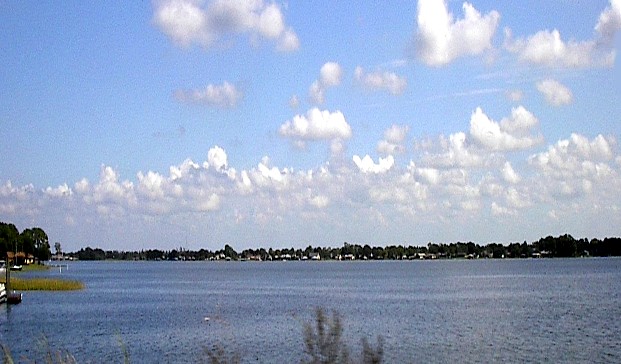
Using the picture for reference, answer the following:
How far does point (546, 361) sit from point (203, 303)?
4307 cm

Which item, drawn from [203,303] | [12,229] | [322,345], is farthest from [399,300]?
[12,229]

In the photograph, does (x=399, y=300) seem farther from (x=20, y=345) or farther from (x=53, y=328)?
(x=20, y=345)

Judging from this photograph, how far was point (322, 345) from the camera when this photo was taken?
5578 millimetres

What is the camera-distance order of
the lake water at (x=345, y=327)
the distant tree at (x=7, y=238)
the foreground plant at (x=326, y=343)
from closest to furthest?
the foreground plant at (x=326, y=343) → the lake water at (x=345, y=327) → the distant tree at (x=7, y=238)

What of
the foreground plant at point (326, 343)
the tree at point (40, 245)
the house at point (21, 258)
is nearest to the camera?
the foreground plant at point (326, 343)

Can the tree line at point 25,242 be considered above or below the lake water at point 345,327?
above

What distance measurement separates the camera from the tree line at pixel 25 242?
14925 centimetres

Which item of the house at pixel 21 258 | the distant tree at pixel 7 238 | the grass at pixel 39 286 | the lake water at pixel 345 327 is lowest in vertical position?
the lake water at pixel 345 327

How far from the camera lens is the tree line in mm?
→ 149250

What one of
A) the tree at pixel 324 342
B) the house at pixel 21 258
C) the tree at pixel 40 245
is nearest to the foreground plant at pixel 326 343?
the tree at pixel 324 342

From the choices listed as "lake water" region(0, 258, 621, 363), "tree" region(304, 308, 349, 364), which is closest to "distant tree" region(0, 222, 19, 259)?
"lake water" region(0, 258, 621, 363)

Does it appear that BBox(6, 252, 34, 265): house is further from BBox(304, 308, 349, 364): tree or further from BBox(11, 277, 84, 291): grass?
BBox(304, 308, 349, 364): tree

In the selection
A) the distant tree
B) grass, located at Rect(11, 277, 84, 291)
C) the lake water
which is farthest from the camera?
the distant tree

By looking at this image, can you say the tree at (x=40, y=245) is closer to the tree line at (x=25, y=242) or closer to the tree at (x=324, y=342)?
the tree line at (x=25, y=242)
